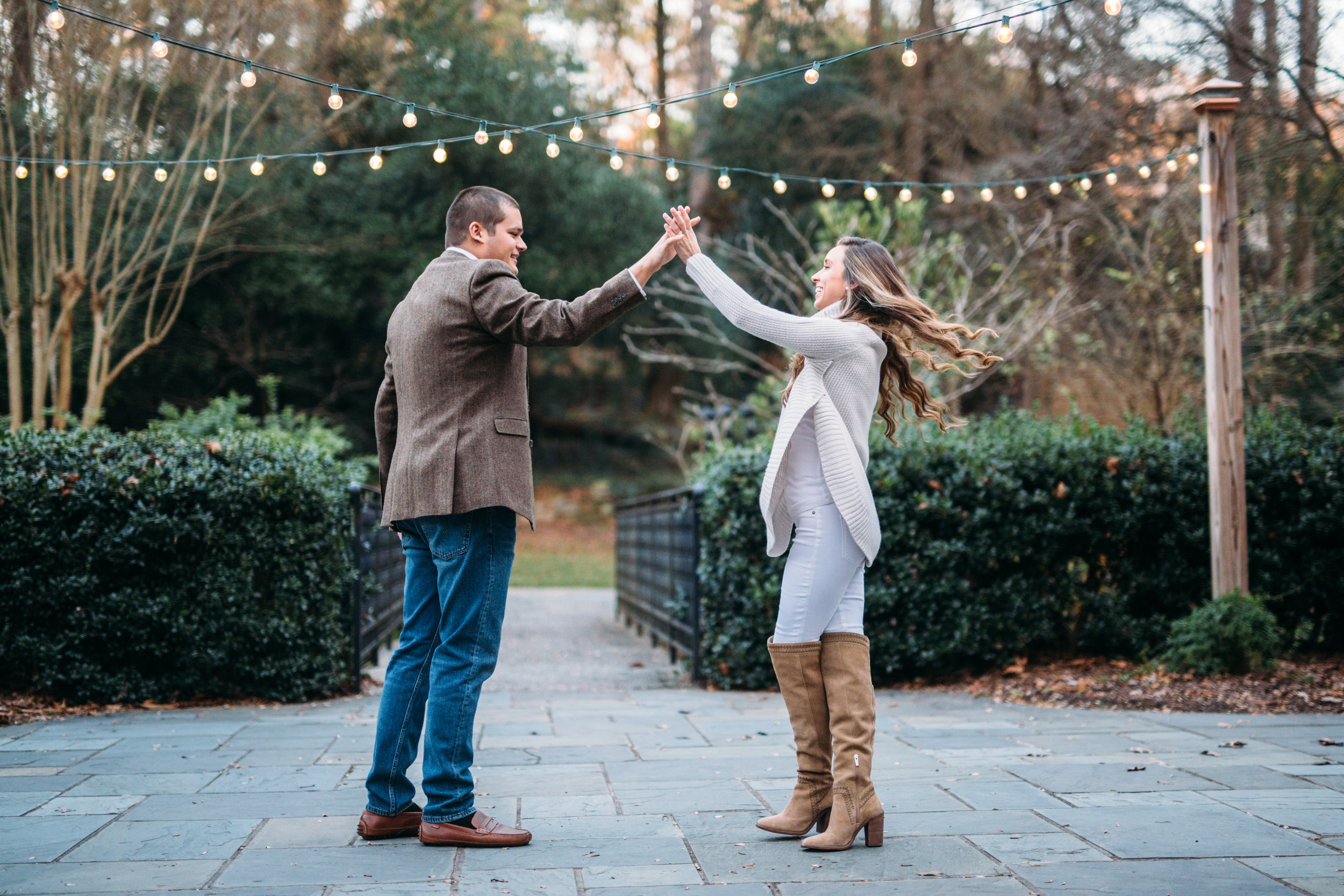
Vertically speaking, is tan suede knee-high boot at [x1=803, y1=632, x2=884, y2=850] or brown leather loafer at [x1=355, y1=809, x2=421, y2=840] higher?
tan suede knee-high boot at [x1=803, y1=632, x2=884, y2=850]

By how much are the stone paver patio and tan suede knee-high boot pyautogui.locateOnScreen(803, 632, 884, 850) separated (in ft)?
0.18

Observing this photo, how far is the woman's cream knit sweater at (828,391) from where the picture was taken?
2771mm

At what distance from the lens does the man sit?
2713 mm

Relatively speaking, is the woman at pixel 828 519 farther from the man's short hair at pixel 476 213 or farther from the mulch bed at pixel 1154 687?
the mulch bed at pixel 1154 687

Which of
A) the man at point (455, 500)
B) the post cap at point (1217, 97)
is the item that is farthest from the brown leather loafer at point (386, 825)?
the post cap at point (1217, 97)

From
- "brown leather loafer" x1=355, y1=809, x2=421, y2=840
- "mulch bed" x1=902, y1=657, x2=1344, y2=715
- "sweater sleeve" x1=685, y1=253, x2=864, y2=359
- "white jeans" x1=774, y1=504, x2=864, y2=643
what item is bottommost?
"mulch bed" x1=902, y1=657, x2=1344, y2=715

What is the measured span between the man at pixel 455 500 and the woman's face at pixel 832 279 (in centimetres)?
50

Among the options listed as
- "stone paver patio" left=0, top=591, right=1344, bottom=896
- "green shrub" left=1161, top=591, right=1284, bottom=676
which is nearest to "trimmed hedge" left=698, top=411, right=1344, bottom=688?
"green shrub" left=1161, top=591, right=1284, bottom=676

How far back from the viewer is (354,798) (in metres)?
3.34

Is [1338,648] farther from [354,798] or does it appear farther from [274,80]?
[274,80]

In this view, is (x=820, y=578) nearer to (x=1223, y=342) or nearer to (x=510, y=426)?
(x=510, y=426)

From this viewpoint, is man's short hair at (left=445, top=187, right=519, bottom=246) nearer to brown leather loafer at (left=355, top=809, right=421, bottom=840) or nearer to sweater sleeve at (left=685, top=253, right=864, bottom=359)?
sweater sleeve at (left=685, top=253, right=864, bottom=359)

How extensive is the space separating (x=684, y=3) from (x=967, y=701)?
22.8 meters

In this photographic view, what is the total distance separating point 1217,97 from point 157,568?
604cm
